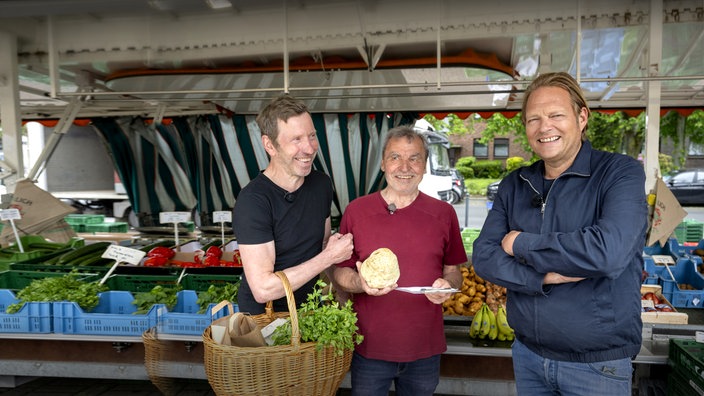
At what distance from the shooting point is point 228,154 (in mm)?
8367

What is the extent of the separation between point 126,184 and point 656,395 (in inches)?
A: 368

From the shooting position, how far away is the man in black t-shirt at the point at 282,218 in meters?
2.06

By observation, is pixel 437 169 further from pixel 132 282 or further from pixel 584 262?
pixel 584 262

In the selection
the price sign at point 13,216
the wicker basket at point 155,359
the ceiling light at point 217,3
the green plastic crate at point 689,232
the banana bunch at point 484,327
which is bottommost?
the wicker basket at point 155,359

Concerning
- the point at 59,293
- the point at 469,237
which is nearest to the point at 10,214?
the point at 59,293

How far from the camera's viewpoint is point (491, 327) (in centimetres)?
349

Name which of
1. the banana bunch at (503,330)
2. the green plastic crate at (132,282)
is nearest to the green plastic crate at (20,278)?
the green plastic crate at (132,282)

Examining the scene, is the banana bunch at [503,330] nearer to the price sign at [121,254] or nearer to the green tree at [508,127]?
the price sign at [121,254]

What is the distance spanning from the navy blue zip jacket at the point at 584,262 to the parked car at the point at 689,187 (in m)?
20.4

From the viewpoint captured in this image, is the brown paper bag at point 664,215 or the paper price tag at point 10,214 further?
the paper price tag at point 10,214

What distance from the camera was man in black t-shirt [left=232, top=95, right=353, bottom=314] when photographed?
2062 mm

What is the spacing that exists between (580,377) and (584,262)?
0.49m

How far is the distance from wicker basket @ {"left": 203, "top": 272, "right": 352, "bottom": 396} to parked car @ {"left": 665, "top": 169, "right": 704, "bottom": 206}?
2114 cm

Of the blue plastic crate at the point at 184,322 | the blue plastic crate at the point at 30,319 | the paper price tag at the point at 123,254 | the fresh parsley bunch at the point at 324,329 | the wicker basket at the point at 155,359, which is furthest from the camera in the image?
the paper price tag at the point at 123,254
